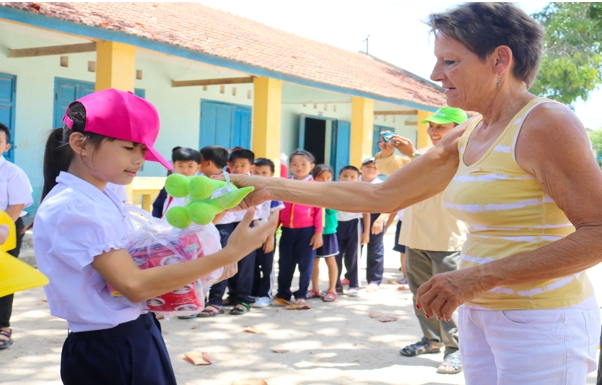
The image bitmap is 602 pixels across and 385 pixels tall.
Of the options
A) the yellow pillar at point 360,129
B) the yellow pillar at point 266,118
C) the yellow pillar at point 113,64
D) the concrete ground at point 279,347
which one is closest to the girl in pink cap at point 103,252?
the concrete ground at point 279,347

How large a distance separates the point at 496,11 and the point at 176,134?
1141cm

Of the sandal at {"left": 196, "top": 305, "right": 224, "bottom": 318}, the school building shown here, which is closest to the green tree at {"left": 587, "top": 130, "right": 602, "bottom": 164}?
the school building

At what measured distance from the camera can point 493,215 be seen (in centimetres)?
184

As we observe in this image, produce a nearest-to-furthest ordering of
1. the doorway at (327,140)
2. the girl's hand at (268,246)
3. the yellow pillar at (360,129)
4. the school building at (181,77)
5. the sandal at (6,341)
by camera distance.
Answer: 1. the sandal at (6,341)
2. the girl's hand at (268,246)
3. the school building at (181,77)
4. the yellow pillar at (360,129)
5. the doorway at (327,140)

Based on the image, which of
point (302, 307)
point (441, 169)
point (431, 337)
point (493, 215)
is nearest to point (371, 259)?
point (302, 307)

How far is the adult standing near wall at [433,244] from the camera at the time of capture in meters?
4.66

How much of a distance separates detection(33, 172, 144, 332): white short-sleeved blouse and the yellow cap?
0.15 meters

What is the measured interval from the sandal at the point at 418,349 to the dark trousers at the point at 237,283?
2.08 metres

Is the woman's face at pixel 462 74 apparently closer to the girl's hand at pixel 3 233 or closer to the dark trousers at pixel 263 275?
the girl's hand at pixel 3 233

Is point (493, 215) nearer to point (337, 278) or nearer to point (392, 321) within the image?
point (392, 321)

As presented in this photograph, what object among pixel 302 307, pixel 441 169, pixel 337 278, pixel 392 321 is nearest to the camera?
pixel 441 169

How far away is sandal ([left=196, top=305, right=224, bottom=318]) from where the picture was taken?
20.1 feet

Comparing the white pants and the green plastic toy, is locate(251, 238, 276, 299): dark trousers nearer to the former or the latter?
the green plastic toy

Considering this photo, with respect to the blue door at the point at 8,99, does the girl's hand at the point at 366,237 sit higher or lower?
lower
